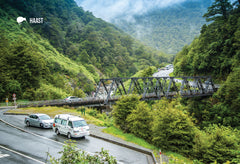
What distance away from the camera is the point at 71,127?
45.1ft

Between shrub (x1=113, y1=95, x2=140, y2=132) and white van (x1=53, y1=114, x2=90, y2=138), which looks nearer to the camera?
white van (x1=53, y1=114, x2=90, y2=138)

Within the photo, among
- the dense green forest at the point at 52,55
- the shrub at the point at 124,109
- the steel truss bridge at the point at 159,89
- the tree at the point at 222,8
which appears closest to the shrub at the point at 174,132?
the shrub at the point at 124,109

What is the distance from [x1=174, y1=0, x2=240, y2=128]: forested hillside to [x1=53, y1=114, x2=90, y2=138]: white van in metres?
24.9

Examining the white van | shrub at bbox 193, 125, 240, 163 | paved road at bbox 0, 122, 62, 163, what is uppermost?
the white van

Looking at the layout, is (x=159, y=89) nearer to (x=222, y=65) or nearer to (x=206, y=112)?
(x=206, y=112)

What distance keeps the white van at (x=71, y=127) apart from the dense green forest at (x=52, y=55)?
32013 millimetres

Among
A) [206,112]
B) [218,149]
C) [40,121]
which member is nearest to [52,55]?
[40,121]

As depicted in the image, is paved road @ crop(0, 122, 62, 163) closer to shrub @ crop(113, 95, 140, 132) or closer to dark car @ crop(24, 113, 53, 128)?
dark car @ crop(24, 113, 53, 128)

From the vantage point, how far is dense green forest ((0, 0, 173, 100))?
147 feet

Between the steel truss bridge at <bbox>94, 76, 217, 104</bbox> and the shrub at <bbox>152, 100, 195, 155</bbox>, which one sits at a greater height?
the steel truss bridge at <bbox>94, 76, 217, 104</bbox>

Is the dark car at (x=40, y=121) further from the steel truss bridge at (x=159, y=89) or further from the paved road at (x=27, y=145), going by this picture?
the steel truss bridge at (x=159, y=89)

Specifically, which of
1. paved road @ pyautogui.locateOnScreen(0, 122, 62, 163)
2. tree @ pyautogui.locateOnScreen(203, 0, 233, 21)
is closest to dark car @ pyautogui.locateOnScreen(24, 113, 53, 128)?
paved road @ pyautogui.locateOnScreen(0, 122, 62, 163)

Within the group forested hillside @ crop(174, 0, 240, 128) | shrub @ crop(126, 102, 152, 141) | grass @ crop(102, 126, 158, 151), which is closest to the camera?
grass @ crop(102, 126, 158, 151)

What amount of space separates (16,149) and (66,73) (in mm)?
62208
